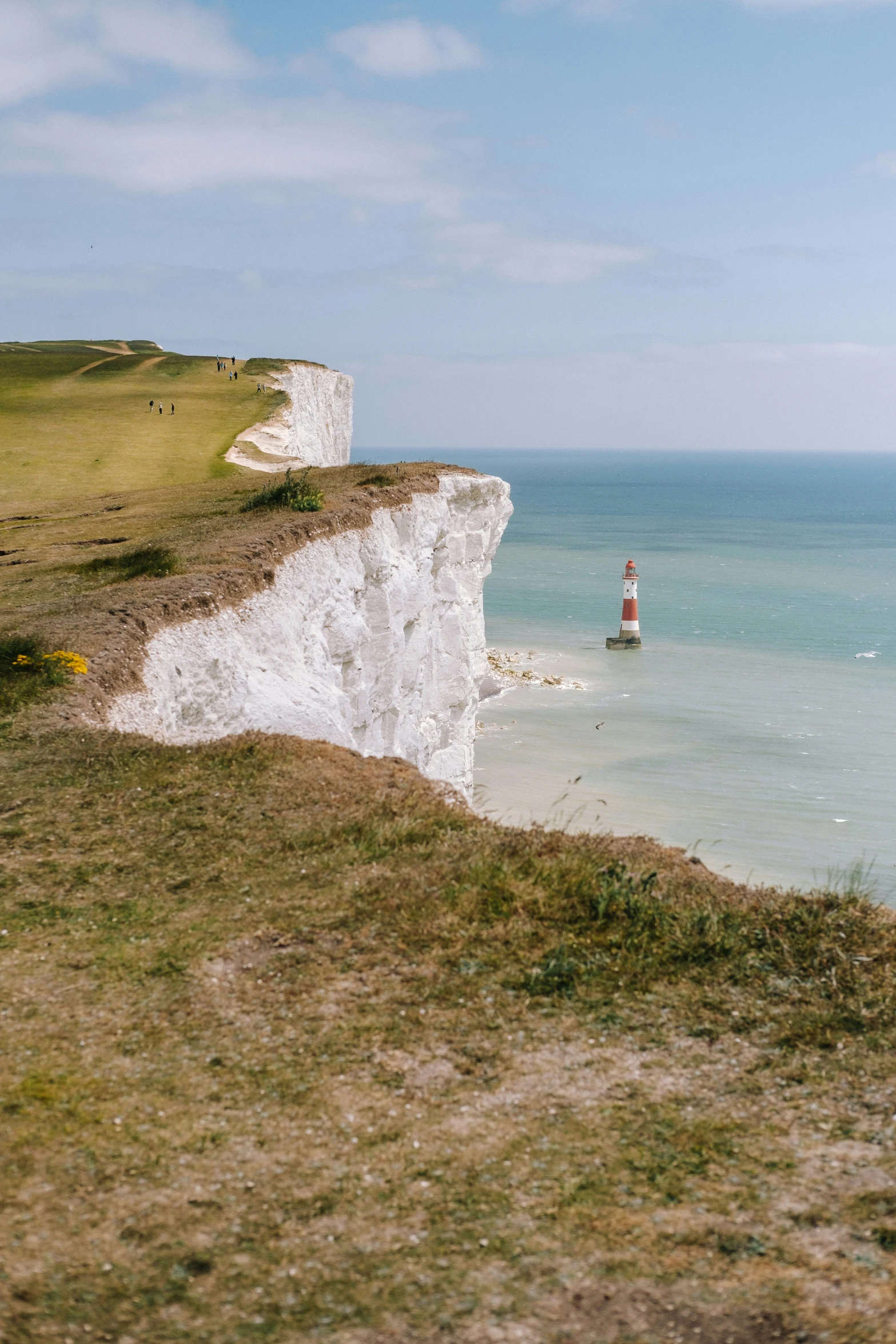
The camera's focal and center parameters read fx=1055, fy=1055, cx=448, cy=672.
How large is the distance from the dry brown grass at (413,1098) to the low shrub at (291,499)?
15.3 metres

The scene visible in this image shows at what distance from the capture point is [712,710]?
45.1m

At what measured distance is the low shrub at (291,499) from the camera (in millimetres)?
24375

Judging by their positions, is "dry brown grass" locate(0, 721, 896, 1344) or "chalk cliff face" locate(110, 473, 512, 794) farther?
"chalk cliff face" locate(110, 473, 512, 794)

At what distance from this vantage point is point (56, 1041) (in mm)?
6730

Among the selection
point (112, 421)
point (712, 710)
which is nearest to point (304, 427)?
point (112, 421)

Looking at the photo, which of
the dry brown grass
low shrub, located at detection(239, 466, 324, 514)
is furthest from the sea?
low shrub, located at detection(239, 466, 324, 514)

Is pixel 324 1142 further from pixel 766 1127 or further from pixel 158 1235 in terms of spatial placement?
pixel 766 1127

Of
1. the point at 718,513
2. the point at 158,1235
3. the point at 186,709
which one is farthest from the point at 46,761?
the point at 718,513

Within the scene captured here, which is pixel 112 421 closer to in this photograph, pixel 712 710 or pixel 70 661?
pixel 712 710

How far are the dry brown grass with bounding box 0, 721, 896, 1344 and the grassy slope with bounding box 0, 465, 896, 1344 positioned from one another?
20 millimetres

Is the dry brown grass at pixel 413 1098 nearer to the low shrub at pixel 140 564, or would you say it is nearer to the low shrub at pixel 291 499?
the low shrub at pixel 140 564

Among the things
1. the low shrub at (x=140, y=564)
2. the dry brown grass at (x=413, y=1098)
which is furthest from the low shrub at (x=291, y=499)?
the dry brown grass at (x=413, y=1098)

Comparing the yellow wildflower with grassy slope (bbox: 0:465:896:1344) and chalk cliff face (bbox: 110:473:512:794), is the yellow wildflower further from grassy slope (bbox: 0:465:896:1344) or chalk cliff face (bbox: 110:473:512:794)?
grassy slope (bbox: 0:465:896:1344)

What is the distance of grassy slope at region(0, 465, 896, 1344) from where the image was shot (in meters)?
4.80
